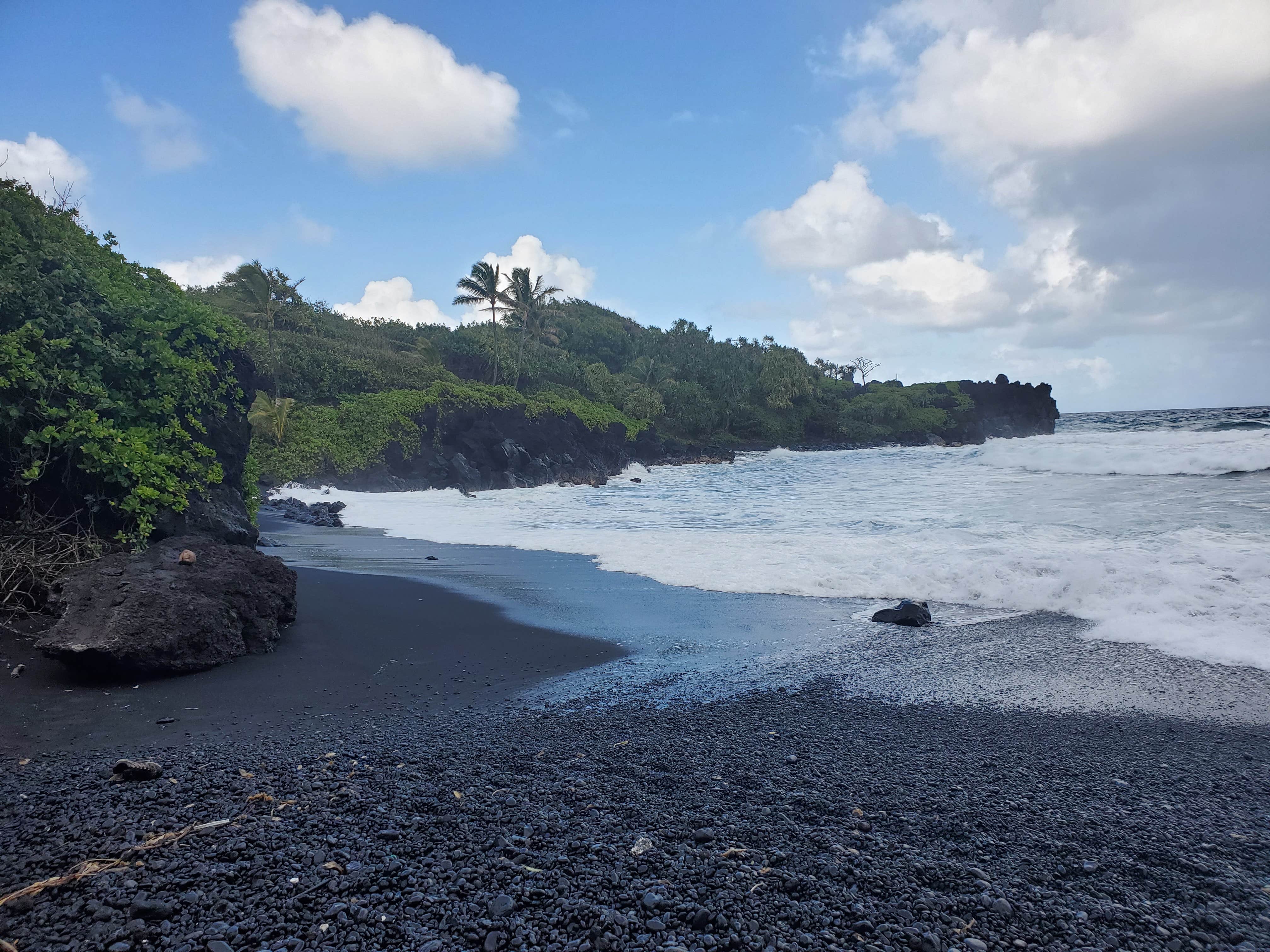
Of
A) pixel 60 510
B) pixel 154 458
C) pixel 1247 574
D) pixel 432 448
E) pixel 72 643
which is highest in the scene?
pixel 432 448

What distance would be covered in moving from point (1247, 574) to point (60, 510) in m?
11.5

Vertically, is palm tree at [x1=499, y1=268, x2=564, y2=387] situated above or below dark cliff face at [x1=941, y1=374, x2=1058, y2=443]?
above

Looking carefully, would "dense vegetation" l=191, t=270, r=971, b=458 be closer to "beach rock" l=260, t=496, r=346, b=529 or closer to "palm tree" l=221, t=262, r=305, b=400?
"palm tree" l=221, t=262, r=305, b=400

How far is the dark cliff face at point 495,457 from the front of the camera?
94.5 ft

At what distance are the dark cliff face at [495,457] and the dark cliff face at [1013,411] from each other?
143 feet

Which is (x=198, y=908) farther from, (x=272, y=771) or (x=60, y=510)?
(x=60, y=510)

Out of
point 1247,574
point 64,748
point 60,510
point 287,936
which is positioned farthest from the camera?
point 1247,574

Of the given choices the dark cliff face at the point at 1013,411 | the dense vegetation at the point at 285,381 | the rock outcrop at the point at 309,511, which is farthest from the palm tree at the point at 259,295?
the dark cliff face at the point at 1013,411

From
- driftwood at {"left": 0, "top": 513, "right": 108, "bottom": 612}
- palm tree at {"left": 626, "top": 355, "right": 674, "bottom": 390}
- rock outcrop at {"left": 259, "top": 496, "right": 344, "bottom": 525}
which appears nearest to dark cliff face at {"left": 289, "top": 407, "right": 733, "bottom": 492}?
rock outcrop at {"left": 259, "top": 496, "right": 344, "bottom": 525}

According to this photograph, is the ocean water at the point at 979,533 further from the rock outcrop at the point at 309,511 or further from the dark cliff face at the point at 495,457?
the dark cliff face at the point at 495,457

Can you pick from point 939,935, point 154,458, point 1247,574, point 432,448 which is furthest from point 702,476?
point 939,935

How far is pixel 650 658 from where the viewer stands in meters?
5.34

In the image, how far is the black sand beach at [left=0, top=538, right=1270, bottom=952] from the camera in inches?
78.2

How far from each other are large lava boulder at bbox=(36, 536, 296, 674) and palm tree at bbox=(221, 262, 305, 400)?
2796 cm
